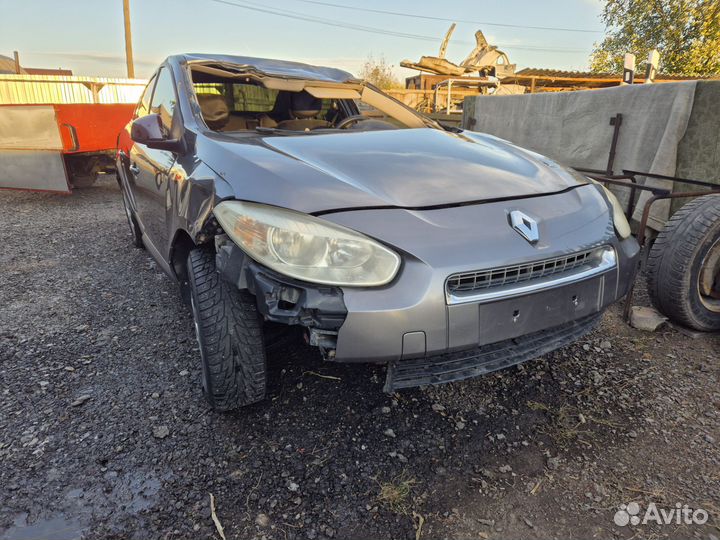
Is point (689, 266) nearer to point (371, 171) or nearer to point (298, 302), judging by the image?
point (371, 171)

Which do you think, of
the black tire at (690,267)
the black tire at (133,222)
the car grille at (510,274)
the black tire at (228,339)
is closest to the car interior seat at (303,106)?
the black tire at (133,222)

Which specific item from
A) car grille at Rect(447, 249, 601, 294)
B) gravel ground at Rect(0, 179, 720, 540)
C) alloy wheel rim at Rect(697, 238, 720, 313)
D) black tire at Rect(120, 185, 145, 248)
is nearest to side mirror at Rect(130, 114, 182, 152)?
gravel ground at Rect(0, 179, 720, 540)

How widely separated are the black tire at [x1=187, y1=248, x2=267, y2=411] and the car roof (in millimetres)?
1474

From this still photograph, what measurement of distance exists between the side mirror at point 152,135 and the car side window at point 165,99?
0.10 m

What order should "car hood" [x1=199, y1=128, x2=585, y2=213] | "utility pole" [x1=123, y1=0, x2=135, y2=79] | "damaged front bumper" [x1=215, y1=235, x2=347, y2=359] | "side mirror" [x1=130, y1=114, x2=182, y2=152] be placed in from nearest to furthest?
"damaged front bumper" [x1=215, y1=235, x2=347, y2=359], "car hood" [x1=199, y1=128, x2=585, y2=213], "side mirror" [x1=130, y1=114, x2=182, y2=152], "utility pole" [x1=123, y1=0, x2=135, y2=79]

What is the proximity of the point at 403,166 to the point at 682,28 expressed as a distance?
18.7 metres

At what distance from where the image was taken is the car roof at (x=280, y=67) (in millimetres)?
2658

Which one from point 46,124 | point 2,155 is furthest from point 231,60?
point 2,155

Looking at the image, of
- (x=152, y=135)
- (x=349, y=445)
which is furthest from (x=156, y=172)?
(x=349, y=445)

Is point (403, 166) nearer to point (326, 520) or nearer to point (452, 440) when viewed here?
point (452, 440)

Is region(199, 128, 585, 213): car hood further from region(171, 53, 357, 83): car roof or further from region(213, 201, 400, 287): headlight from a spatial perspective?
region(171, 53, 357, 83): car roof

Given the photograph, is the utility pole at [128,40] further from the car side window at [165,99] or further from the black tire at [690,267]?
the black tire at [690,267]

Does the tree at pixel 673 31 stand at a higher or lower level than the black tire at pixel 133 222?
higher

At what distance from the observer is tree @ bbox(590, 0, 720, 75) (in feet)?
47.2
